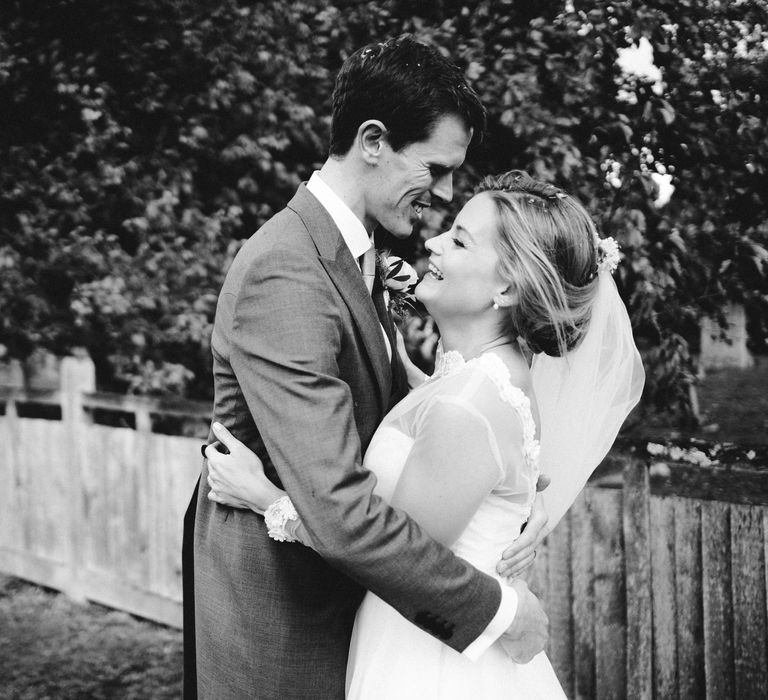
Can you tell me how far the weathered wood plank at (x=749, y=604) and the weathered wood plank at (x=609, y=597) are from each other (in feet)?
1.53

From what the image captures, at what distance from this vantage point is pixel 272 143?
536cm

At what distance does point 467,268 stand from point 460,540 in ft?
2.31

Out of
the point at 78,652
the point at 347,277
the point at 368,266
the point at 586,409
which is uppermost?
the point at 347,277

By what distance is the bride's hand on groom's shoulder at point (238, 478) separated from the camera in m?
1.97

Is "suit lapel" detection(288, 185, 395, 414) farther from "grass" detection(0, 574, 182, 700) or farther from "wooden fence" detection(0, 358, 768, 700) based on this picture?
"grass" detection(0, 574, 182, 700)

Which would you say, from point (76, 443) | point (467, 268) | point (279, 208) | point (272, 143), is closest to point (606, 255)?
point (467, 268)

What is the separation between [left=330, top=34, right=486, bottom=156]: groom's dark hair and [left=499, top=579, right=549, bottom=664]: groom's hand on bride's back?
117 cm

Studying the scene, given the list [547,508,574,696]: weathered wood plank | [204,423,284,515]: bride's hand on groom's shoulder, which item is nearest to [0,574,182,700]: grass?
[547,508,574,696]: weathered wood plank

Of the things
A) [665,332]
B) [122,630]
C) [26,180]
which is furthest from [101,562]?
[665,332]

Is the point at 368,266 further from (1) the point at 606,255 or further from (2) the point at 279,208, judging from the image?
(2) the point at 279,208

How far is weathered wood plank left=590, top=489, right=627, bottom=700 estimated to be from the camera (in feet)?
11.5

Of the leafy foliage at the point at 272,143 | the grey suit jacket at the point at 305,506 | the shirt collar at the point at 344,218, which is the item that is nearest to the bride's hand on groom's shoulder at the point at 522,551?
the grey suit jacket at the point at 305,506

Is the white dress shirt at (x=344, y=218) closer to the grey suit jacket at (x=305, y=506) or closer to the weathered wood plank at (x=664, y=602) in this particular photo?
the grey suit jacket at (x=305, y=506)

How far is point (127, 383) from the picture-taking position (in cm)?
695
